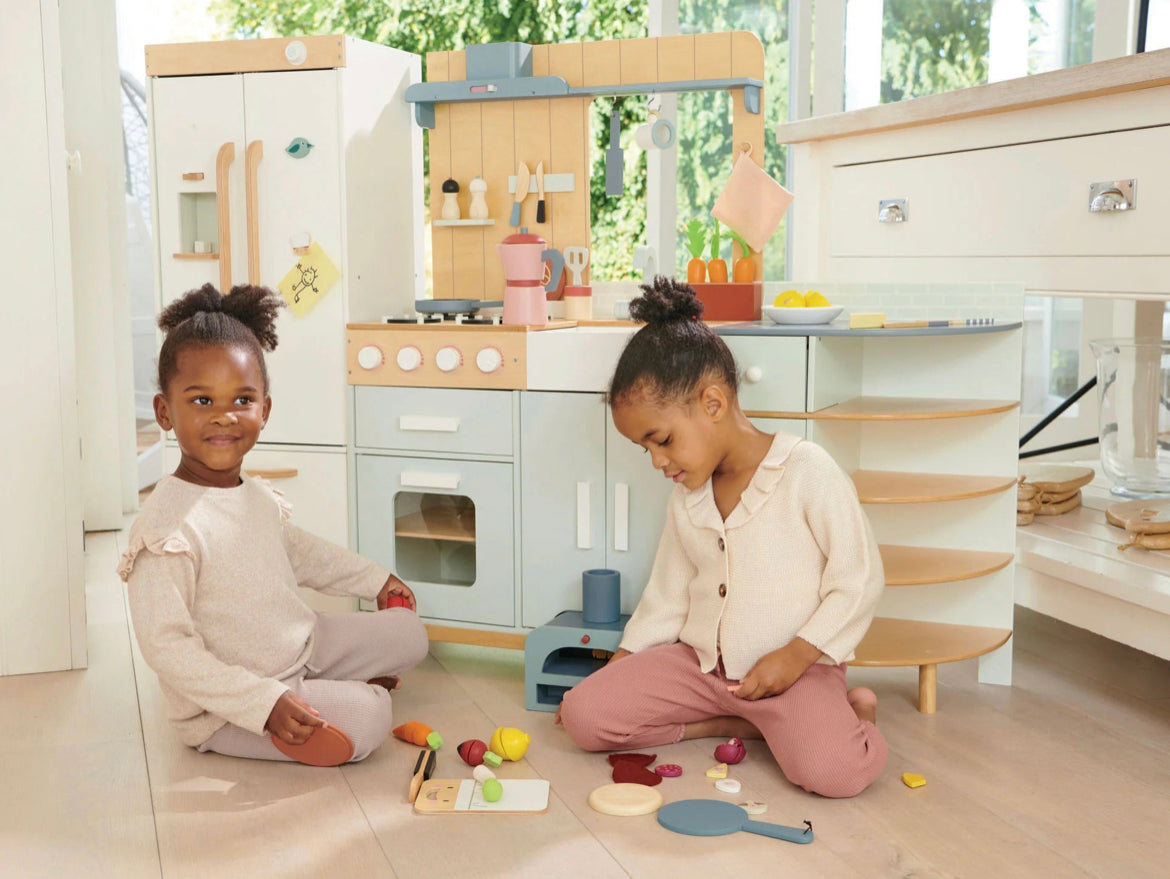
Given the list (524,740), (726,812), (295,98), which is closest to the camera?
(726,812)

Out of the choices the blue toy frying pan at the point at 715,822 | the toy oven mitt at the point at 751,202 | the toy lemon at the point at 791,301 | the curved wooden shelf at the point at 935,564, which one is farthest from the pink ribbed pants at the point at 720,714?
the toy oven mitt at the point at 751,202

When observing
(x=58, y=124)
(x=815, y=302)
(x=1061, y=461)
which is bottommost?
(x=1061, y=461)

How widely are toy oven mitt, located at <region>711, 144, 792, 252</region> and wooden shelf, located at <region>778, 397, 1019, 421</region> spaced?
46 cm

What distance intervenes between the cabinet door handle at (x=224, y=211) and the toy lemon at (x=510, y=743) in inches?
45.9

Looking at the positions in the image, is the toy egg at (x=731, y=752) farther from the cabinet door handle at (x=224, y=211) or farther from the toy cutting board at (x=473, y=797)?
the cabinet door handle at (x=224, y=211)

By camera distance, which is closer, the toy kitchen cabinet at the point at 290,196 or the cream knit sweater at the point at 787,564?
the cream knit sweater at the point at 787,564

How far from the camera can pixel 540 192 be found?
2875mm

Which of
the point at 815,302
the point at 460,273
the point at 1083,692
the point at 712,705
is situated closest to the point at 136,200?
the point at 460,273

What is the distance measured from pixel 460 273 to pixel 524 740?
135cm

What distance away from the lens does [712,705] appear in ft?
6.82

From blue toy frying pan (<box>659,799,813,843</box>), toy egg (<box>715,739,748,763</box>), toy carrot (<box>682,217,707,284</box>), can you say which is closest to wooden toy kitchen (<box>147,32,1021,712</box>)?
toy carrot (<box>682,217,707,284</box>)

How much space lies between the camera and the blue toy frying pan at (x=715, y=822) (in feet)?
5.64

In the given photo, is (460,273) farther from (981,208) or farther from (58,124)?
(981,208)

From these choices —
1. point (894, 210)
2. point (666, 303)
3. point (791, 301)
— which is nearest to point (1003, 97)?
point (894, 210)
